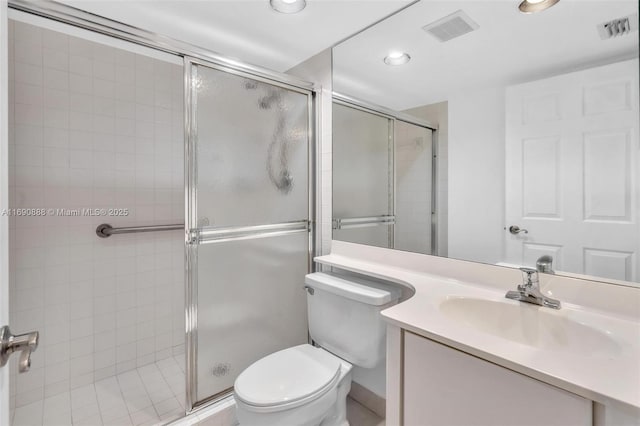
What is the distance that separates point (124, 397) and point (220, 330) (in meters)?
0.85

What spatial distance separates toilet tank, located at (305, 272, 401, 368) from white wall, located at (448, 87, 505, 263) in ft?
1.28

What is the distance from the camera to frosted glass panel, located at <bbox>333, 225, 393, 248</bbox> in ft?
5.29

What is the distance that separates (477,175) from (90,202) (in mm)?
2163

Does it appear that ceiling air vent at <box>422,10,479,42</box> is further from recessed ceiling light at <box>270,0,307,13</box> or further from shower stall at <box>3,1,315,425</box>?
shower stall at <box>3,1,315,425</box>

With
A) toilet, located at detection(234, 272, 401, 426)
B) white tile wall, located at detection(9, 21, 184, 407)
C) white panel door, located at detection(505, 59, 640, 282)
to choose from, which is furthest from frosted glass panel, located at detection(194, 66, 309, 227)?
white panel door, located at detection(505, 59, 640, 282)

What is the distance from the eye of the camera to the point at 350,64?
1.73m

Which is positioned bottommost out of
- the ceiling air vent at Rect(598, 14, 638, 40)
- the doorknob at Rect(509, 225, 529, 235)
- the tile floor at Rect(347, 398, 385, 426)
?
the tile floor at Rect(347, 398, 385, 426)

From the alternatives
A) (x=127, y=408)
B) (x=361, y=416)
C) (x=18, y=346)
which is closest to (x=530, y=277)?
(x=361, y=416)

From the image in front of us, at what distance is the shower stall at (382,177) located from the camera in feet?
4.74

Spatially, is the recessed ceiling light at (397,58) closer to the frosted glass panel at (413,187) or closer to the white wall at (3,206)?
the frosted glass panel at (413,187)

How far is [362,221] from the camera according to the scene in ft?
5.76

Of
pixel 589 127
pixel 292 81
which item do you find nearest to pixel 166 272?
pixel 292 81

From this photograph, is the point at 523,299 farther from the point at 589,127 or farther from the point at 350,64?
the point at 350,64

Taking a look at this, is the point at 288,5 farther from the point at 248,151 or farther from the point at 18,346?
the point at 18,346
